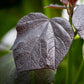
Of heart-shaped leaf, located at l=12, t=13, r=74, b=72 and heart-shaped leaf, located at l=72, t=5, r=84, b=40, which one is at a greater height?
heart-shaped leaf, located at l=72, t=5, r=84, b=40

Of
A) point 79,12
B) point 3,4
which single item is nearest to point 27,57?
point 79,12

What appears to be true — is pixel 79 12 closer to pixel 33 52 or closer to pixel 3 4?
pixel 33 52

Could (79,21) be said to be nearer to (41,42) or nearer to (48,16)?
(41,42)

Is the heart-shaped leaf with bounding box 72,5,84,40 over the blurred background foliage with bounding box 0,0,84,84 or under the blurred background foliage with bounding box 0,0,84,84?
over

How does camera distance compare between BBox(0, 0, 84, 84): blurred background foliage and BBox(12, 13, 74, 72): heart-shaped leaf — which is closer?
BBox(12, 13, 74, 72): heart-shaped leaf

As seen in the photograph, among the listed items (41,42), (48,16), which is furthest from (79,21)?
(48,16)
